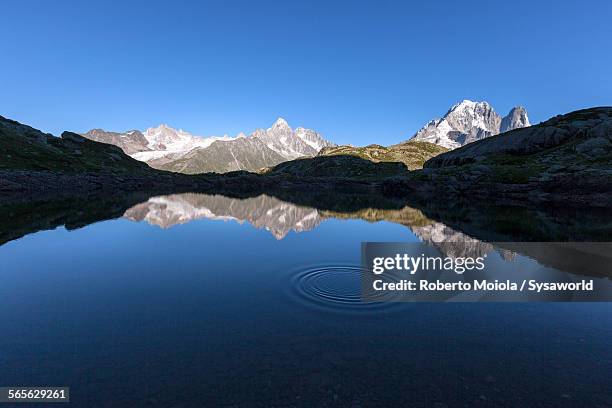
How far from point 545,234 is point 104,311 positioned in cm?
5153

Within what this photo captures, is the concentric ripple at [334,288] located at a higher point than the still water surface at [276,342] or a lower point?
higher

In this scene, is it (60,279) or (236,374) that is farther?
(60,279)

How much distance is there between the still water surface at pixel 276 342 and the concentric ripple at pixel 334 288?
152 millimetres

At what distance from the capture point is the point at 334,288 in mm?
22656

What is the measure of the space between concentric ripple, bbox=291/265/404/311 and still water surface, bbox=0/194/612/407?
0.50 ft

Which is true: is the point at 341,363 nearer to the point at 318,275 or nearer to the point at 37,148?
the point at 318,275

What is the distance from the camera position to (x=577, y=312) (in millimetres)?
19156

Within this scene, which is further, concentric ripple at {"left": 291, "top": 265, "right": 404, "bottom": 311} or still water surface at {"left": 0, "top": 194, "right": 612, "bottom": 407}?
concentric ripple at {"left": 291, "top": 265, "right": 404, "bottom": 311}

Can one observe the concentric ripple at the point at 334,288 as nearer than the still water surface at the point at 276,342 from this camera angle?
No

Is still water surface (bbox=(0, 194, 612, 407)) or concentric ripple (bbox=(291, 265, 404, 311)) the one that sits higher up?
concentric ripple (bbox=(291, 265, 404, 311))

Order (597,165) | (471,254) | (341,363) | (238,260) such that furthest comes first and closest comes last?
(597,165) < (471,254) < (238,260) < (341,363)

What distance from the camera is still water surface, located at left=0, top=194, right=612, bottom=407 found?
1128 cm

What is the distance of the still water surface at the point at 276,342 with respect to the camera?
11281mm

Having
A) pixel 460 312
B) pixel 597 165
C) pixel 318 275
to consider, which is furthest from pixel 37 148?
pixel 597 165
